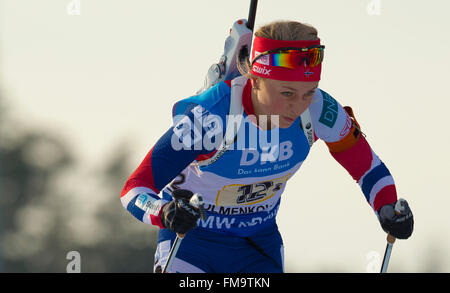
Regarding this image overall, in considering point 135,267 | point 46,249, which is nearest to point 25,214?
point 46,249

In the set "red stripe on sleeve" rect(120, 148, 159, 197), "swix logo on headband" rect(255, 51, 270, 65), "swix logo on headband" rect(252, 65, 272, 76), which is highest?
"swix logo on headband" rect(255, 51, 270, 65)

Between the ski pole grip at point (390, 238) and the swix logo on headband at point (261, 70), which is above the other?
Result: the swix logo on headband at point (261, 70)

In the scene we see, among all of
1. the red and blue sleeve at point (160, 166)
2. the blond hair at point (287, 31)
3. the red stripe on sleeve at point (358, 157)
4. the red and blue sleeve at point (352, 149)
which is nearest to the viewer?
the red and blue sleeve at point (160, 166)

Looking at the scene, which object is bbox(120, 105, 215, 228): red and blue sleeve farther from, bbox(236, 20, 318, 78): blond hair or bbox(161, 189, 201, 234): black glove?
bbox(236, 20, 318, 78): blond hair

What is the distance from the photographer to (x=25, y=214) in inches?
1779

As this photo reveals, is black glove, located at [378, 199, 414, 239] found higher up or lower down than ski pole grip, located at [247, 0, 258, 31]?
lower down

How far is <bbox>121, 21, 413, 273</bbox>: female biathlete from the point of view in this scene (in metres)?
6.90

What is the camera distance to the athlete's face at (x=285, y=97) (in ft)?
22.9

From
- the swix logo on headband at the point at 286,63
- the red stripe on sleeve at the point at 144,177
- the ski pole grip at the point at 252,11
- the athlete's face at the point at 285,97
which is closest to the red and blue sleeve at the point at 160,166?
the red stripe on sleeve at the point at 144,177

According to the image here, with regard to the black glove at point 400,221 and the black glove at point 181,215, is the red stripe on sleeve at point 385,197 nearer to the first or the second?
the black glove at point 400,221

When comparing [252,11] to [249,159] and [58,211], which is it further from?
[58,211]

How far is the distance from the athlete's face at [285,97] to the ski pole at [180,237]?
85 centimetres

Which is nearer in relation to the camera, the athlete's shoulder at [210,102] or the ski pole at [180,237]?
the ski pole at [180,237]

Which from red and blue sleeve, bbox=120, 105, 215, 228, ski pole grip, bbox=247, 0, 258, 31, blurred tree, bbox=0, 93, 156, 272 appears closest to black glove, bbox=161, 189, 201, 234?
red and blue sleeve, bbox=120, 105, 215, 228
